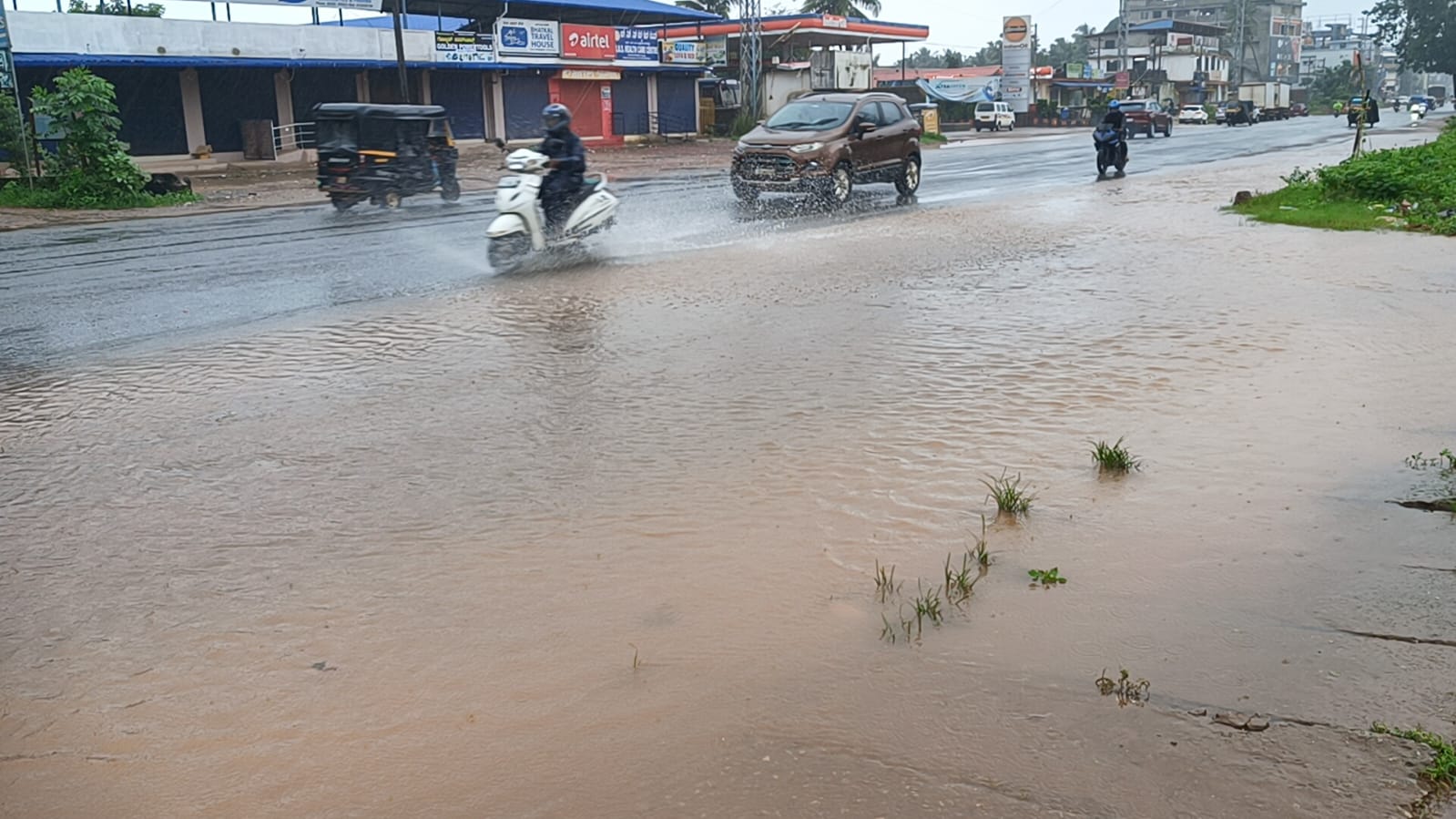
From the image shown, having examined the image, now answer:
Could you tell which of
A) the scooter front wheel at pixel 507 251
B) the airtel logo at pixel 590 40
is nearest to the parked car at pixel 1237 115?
the airtel logo at pixel 590 40

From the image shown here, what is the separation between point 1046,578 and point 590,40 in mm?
39111

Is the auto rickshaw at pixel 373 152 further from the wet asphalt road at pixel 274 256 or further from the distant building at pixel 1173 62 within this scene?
the distant building at pixel 1173 62

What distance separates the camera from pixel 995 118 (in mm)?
63219

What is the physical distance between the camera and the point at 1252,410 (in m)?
6.50

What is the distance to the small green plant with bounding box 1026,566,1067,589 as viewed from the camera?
4.32 m

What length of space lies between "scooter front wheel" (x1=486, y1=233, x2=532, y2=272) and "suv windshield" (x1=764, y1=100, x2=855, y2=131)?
7126 millimetres

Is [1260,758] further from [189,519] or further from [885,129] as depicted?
[885,129]

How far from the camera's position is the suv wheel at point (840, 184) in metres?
17.8

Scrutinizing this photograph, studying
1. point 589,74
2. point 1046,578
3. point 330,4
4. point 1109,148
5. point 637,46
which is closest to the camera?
point 1046,578

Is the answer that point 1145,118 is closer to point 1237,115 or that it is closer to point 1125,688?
point 1237,115

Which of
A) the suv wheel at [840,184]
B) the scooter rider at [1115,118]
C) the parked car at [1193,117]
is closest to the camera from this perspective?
the suv wheel at [840,184]

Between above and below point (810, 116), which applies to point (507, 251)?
below

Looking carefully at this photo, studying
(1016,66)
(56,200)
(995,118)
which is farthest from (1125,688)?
(1016,66)

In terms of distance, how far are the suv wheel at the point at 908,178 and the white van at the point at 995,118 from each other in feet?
147
